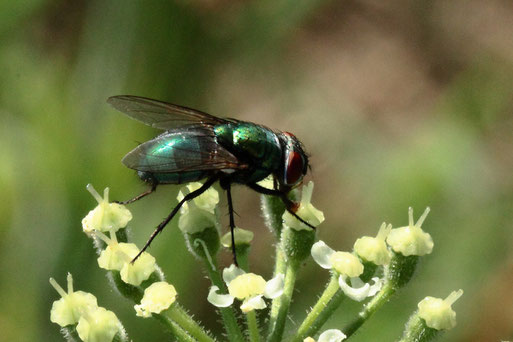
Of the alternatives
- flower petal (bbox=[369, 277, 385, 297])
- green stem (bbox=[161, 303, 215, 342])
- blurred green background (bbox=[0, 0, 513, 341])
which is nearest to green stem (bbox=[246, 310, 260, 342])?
green stem (bbox=[161, 303, 215, 342])

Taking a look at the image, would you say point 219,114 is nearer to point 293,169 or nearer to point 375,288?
point 293,169

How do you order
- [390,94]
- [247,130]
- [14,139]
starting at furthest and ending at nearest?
[390,94], [14,139], [247,130]

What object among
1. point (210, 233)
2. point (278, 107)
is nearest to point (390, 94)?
point (278, 107)

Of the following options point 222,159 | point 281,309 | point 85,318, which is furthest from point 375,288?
point 85,318

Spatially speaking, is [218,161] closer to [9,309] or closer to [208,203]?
[208,203]

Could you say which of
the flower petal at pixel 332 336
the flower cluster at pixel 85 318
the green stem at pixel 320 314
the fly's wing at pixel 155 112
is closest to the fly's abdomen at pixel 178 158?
the fly's wing at pixel 155 112

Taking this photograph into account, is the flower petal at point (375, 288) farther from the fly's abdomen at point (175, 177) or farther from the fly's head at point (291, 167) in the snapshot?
the fly's abdomen at point (175, 177)
